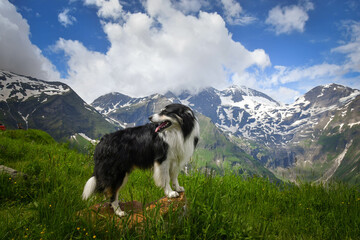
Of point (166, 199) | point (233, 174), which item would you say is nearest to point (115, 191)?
point (166, 199)

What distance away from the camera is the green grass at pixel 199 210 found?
3215 mm

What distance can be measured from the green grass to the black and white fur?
37 centimetres

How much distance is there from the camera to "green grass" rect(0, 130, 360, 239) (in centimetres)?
321

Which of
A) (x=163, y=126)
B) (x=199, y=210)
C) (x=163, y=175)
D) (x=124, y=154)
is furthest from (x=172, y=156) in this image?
(x=199, y=210)

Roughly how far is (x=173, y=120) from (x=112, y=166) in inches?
70.2

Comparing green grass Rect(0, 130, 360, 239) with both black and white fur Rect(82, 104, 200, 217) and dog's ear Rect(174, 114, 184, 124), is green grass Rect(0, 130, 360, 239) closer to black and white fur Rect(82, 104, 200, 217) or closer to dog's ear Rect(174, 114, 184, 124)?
black and white fur Rect(82, 104, 200, 217)

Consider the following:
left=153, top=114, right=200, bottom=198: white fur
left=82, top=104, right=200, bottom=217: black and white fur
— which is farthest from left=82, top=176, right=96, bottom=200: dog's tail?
left=153, top=114, right=200, bottom=198: white fur

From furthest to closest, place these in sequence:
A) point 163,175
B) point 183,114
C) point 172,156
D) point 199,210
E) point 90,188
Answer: point 183,114 < point 172,156 < point 163,175 < point 90,188 < point 199,210

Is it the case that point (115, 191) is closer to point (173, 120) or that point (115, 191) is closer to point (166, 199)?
point (166, 199)

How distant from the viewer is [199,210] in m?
3.59

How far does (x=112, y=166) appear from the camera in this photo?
15.6ft

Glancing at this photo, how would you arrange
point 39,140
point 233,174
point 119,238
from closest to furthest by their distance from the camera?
point 119,238 → point 233,174 → point 39,140

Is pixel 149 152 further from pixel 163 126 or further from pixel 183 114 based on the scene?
pixel 183 114

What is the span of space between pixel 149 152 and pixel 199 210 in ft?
6.18
